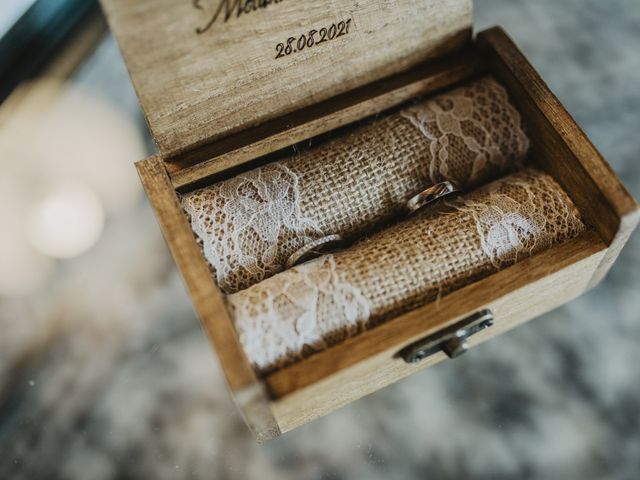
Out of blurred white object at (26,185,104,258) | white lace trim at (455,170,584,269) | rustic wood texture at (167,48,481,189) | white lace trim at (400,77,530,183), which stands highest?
blurred white object at (26,185,104,258)

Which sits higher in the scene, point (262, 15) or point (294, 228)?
point (262, 15)

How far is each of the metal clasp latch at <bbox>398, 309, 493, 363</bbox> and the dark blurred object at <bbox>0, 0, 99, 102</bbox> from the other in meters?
0.72

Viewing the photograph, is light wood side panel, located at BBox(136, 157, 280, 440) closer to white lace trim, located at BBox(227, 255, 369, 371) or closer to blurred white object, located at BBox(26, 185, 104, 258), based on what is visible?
white lace trim, located at BBox(227, 255, 369, 371)

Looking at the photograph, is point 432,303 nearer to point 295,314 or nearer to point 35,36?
point 295,314

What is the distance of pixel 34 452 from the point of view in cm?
68

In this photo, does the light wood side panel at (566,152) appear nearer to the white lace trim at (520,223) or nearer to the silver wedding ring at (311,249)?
the white lace trim at (520,223)

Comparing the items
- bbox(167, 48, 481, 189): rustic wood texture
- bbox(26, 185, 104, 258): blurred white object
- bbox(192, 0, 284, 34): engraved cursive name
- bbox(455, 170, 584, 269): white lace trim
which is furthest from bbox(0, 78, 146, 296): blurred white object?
bbox(455, 170, 584, 269): white lace trim

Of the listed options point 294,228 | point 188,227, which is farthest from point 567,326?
point 188,227

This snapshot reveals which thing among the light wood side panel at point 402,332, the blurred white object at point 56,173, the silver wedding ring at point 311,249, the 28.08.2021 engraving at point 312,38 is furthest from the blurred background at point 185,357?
the 28.08.2021 engraving at point 312,38

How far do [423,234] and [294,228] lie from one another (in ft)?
0.41

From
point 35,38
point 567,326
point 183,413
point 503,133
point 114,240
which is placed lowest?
point 567,326

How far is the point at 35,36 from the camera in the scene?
91 centimetres

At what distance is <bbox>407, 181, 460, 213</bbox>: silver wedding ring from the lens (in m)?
0.57

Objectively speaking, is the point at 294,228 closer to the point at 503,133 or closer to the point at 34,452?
the point at 503,133
